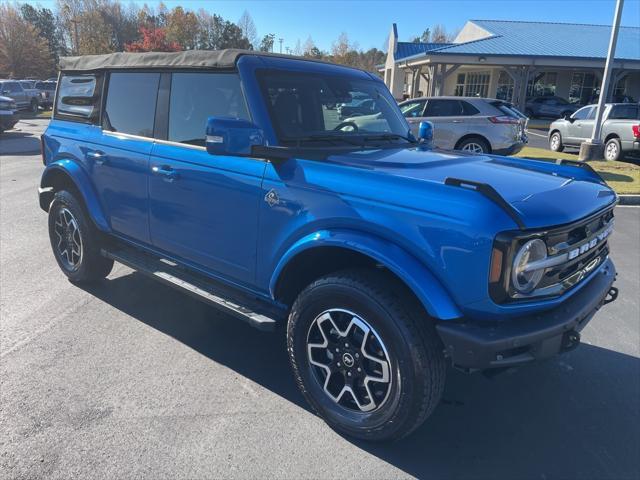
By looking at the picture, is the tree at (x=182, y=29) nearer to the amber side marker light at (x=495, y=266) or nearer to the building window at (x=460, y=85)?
the building window at (x=460, y=85)

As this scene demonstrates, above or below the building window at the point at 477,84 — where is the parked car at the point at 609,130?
below

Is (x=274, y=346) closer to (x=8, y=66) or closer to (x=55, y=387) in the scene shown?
(x=55, y=387)

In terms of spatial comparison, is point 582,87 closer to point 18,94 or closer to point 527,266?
point 18,94

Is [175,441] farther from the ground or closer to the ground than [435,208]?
closer to the ground

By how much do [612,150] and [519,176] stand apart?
13543 mm

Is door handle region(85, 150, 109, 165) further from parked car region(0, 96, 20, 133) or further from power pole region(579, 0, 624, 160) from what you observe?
parked car region(0, 96, 20, 133)

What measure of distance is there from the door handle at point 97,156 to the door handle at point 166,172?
0.76 metres

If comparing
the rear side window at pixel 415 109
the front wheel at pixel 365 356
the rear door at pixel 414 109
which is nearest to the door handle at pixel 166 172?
the front wheel at pixel 365 356

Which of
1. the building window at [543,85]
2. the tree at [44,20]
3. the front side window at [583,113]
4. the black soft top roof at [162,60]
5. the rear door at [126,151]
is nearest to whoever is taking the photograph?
the black soft top roof at [162,60]

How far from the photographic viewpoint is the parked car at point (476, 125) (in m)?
11.7

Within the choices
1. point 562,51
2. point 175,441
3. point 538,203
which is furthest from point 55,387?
point 562,51

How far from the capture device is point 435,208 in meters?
2.35

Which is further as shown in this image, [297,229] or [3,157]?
[3,157]

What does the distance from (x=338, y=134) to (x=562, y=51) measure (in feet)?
99.2
